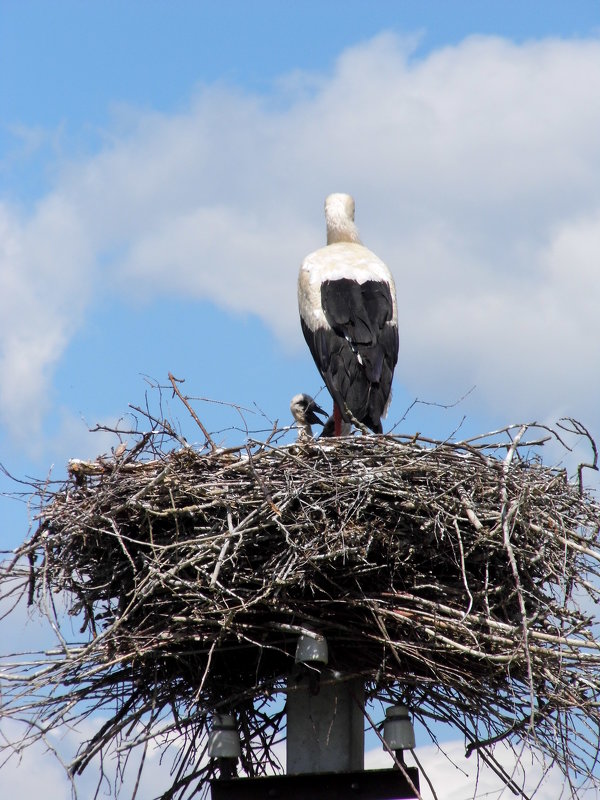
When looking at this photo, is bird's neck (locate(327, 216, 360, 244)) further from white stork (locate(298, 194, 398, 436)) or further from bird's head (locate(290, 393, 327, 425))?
bird's head (locate(290, 393, 327, 425))

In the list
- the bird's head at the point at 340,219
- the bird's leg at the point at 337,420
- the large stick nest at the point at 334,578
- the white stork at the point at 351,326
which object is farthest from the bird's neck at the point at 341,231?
the large stick nest at the point at 334,578

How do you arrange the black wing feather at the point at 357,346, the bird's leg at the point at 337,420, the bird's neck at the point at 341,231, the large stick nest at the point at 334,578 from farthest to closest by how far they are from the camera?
the bird's neck at the point at 341,231 → the bird's leg at the point at 337,420 → the black wing feather at the point at 357,346 → the large stick nest at the point at 334,578

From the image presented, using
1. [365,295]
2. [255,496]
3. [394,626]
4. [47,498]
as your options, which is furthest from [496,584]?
[365,295]

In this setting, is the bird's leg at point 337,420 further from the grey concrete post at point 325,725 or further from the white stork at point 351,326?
the grey concrete post at point 325,725

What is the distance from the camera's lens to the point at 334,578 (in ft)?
20.7

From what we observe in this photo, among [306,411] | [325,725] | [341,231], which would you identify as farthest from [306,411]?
[325,725]

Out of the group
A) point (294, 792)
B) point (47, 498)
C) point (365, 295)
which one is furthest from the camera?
point (365, 295)

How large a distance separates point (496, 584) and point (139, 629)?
5.44 ft

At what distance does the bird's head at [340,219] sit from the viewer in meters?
10.0

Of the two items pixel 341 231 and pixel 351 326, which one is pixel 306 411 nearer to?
pixel 351 326

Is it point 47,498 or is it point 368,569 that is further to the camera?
point 47,498

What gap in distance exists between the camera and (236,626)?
6246 mm

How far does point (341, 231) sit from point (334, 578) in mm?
4216

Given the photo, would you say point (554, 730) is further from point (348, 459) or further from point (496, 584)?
point (348, 459)
